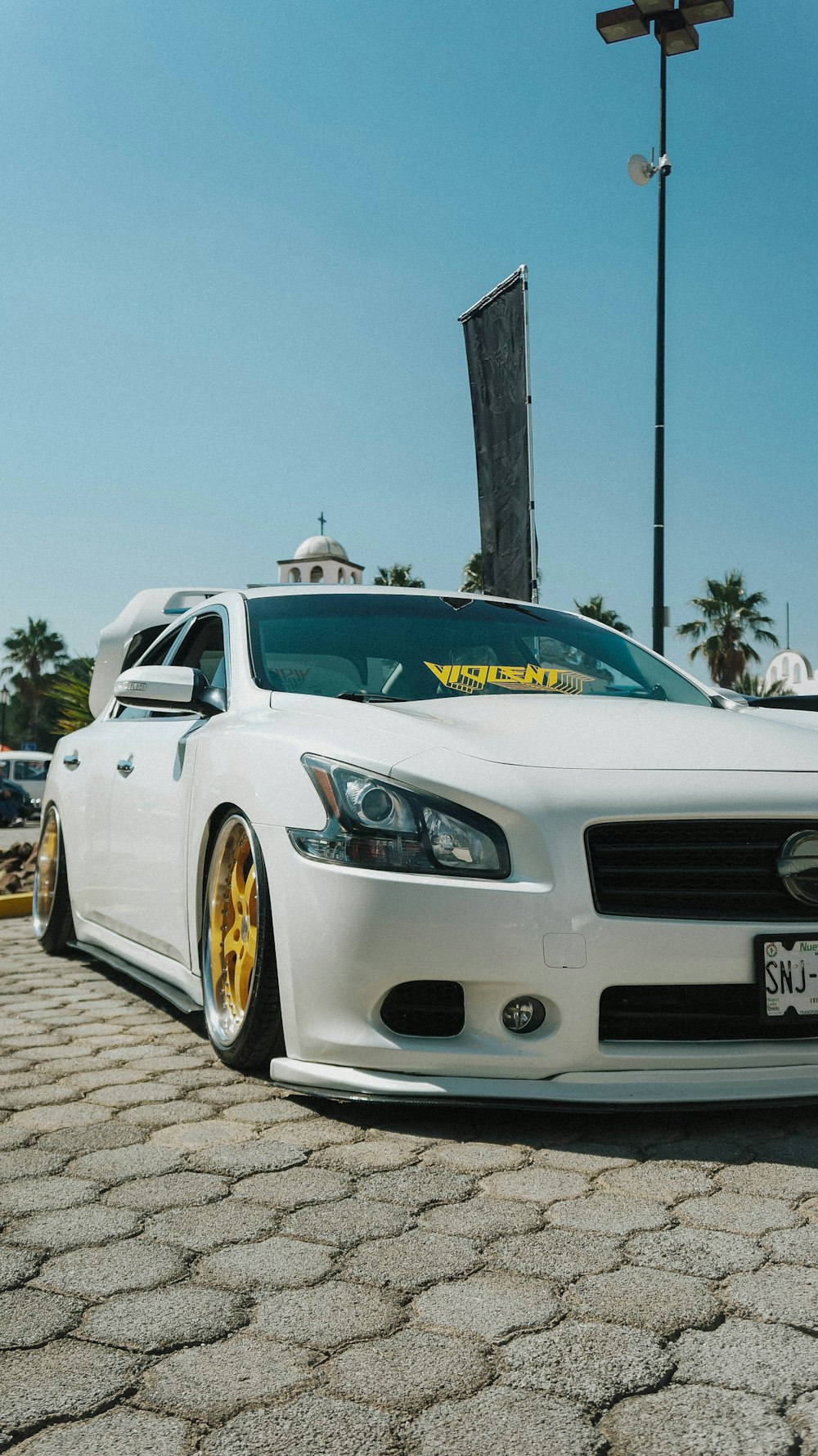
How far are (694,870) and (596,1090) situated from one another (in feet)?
1.71

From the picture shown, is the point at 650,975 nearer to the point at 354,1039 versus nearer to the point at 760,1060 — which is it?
the point at 760,1060

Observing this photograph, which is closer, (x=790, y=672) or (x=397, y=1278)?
(x=397, y=1278)

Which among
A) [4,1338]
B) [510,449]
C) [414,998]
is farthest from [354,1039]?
[510,449]

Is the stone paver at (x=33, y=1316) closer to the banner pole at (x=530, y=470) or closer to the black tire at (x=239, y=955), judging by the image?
the black tire at (x=239, y=955)

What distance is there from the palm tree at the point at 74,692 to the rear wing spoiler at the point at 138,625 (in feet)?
14.1

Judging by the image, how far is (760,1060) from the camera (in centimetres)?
290

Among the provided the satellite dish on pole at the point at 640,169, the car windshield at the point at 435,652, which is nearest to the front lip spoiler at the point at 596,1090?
the car windshield at the point at 435,652

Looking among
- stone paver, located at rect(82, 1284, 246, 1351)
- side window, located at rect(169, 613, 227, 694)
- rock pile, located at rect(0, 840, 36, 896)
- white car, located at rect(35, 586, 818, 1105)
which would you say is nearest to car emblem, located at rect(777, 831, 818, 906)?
white car, located at rect(35, 586, 818, 1105)

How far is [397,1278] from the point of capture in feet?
6.88

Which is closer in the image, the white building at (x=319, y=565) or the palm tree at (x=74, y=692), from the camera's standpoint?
the palm tree at (x=74, y=692)

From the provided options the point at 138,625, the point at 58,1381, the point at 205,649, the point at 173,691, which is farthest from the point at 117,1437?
the point at 138,625

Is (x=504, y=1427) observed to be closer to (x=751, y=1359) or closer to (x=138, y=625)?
(x=751, y=1359)

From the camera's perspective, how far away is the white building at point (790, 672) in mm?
51469

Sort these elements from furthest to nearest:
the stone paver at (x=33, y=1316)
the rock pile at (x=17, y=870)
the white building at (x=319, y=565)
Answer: the white building at (x=319, y=565), the rock pile at (x=17, y=870), the stone paver at (x=33, y=1316)
